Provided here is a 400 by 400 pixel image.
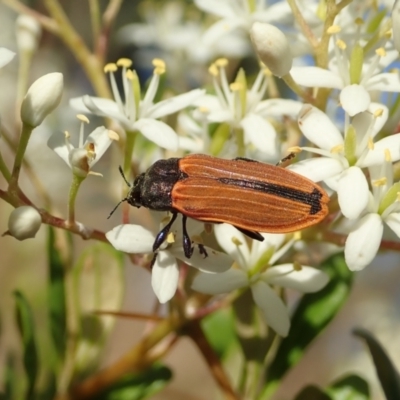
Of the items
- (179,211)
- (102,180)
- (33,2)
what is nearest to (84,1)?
(33,2)

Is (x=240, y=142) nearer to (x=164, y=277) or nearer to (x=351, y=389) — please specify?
(x=164, y=277)

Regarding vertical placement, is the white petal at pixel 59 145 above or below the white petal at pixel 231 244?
above

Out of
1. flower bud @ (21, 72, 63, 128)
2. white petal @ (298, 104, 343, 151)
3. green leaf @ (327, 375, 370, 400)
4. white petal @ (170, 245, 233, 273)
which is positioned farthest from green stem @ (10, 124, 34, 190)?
green leaf @ (327, 375, 370, 400)

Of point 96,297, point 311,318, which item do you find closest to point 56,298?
point 96,297

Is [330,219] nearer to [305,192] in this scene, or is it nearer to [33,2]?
[305,192]

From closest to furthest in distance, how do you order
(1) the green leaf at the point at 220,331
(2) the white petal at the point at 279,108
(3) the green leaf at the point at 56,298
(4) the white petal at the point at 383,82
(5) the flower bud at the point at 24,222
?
(5) the flower bud at the point at 24,222 → (4) the white petal at the point at 383,82 → (2) the white petal at the point at 279,108 → (3) the green leaf at the point at 56,298 → (1) the green leaf at the point at 220,331

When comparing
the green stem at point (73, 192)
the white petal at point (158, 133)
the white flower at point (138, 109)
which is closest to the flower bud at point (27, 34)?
the white flower at point (138, 109)

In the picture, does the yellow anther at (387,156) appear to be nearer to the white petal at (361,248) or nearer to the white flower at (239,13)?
the white petal at (361,248)
